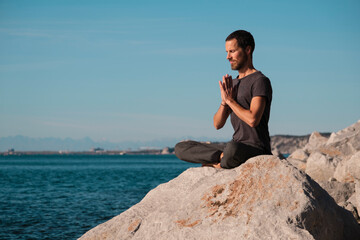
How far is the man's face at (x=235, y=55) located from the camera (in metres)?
6.06

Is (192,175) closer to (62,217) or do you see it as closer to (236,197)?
(236,197)

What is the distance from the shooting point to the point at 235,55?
6.10 metres

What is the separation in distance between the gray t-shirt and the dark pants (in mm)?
115

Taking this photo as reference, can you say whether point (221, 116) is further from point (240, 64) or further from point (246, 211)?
point (246, 211)

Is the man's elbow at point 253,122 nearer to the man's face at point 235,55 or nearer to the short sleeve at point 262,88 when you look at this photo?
the short sleeve at point 262,88

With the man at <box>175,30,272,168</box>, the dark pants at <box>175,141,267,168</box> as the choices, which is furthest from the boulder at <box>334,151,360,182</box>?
the dark pants at <box>175,141,267,168</box>

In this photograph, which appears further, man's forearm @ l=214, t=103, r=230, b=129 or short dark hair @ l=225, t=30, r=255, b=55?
man's forearm @ l=214, t=103, r=230, b=129

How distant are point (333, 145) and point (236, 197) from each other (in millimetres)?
15785

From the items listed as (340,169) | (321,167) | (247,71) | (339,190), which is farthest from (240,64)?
(321,167)

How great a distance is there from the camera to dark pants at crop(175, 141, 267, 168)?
5938 millimetres

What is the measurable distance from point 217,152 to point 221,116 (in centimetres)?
51

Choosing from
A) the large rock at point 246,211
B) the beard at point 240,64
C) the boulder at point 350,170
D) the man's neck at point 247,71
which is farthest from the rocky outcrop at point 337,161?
the beard at point 240,64

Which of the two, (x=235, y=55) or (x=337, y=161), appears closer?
(x=235, y=55)

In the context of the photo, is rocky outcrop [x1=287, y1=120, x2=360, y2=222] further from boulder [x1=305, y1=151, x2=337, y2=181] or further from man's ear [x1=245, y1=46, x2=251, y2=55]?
man's ear [x1=245, y1=46, x2=251, y2=55]
